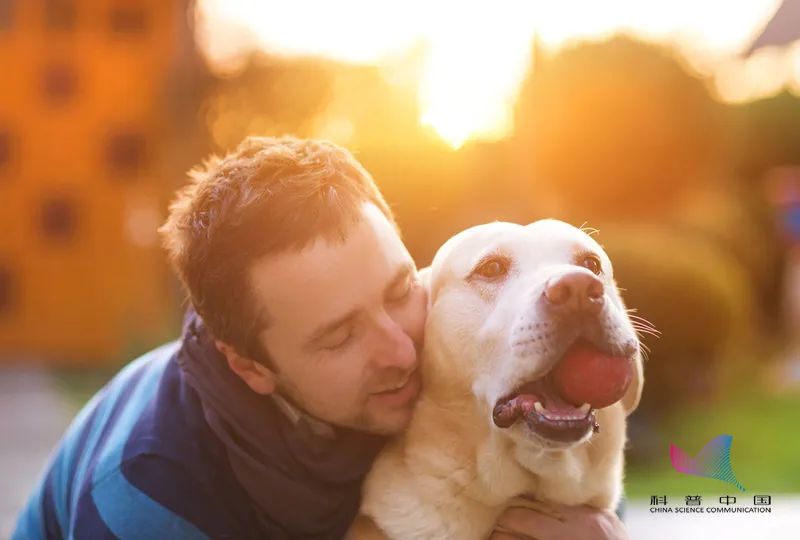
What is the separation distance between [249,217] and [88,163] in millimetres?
3880

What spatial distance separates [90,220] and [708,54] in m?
3.99

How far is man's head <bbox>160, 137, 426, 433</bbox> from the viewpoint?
165 centimetres

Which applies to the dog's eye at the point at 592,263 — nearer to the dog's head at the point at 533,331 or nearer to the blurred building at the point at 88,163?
the dog's head at the point at 533,331

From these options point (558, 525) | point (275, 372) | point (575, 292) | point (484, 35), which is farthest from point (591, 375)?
point (484, 35)

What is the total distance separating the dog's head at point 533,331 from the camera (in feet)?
4.87

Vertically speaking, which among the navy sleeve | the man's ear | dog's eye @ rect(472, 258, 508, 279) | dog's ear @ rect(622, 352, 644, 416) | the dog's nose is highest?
dog's eye @ rect(472, 258, 508, 279)

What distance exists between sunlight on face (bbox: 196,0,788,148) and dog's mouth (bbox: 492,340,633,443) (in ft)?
2.83

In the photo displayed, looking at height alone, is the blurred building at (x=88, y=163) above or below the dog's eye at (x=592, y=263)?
above

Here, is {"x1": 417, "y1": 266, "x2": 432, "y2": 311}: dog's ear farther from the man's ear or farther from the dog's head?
the man's ear

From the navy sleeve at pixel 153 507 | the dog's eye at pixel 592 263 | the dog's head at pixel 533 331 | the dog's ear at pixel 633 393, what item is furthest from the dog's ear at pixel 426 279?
the navy sleeve at pixel 153 507

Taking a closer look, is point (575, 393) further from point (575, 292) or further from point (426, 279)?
point (426, 279)

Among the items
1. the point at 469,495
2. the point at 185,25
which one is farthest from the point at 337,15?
the point at 185,25

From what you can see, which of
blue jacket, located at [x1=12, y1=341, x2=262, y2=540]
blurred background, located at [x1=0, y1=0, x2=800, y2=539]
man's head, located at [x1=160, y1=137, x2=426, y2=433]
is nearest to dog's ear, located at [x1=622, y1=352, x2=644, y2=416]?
blurred background, located at [x1=0, y1=0, x2=800, y2=539]

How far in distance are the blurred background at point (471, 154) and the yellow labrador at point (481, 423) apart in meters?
0.43
